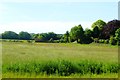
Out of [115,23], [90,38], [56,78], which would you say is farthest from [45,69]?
[115,23]

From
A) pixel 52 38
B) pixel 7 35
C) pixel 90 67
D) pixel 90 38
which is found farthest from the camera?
pixel 52 38

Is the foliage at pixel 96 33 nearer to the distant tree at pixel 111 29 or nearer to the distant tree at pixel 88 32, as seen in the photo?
the distant tree at pixel 88 32

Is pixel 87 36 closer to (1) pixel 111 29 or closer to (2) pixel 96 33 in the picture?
(2) pixel 96 33

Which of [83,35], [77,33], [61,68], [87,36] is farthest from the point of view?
[77,33]

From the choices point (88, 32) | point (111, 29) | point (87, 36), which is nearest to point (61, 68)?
point (87, 36)

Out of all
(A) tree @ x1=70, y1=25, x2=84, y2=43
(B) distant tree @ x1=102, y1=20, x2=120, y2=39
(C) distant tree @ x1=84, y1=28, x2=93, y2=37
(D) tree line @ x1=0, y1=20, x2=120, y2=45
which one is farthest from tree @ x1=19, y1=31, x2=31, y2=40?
(B) distant tree @ x1=102, y1=20, x2=120, y2=39

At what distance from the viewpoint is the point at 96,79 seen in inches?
433

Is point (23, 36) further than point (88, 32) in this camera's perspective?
No

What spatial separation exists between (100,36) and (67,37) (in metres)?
8.52

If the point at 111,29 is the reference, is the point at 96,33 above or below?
below

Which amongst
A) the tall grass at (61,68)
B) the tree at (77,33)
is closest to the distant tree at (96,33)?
the tree at (77,33)

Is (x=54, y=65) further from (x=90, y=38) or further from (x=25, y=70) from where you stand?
(x=90, y=38)

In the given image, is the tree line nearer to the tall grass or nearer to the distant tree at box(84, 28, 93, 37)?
the distant tree at box(84, 28, 93, 37)

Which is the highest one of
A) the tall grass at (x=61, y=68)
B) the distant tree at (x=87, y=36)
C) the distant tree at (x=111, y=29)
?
the distant tree at (x=111, y=29)
